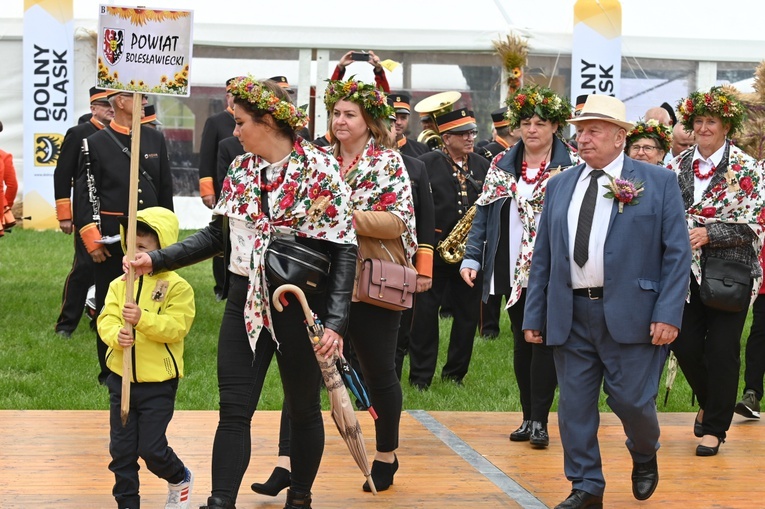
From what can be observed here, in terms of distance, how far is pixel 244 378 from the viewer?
5367mm

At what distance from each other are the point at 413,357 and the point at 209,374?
66.3 inches

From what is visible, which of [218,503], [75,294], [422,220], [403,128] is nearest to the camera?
[218,503]

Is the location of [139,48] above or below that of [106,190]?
above

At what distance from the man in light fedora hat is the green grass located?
10.00 ft

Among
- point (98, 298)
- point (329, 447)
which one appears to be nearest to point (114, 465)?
point (329, 447)

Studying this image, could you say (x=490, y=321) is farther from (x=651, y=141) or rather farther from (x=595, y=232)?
(x=595, y=232)

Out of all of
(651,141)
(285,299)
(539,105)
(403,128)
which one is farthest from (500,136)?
(285,299)

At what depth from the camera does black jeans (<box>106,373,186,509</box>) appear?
218 inches

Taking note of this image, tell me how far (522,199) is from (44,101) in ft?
45.0

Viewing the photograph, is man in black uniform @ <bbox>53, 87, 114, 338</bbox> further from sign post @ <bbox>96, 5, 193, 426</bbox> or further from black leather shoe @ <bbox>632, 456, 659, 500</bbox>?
black leather shoe @ <bbox>632, 456, 659, 500</bbox>

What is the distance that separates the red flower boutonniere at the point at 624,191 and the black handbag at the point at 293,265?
1.48 m

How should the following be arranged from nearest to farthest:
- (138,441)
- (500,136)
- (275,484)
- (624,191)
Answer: (138,441)
(624,191)
(275,484)
(500,136)

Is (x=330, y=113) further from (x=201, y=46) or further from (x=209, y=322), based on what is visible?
(x=201, y=46)

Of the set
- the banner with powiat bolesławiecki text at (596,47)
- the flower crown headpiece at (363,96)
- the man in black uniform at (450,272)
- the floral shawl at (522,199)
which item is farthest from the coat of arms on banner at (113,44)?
the banner with powiat bolesławiecki text at (596,47)
